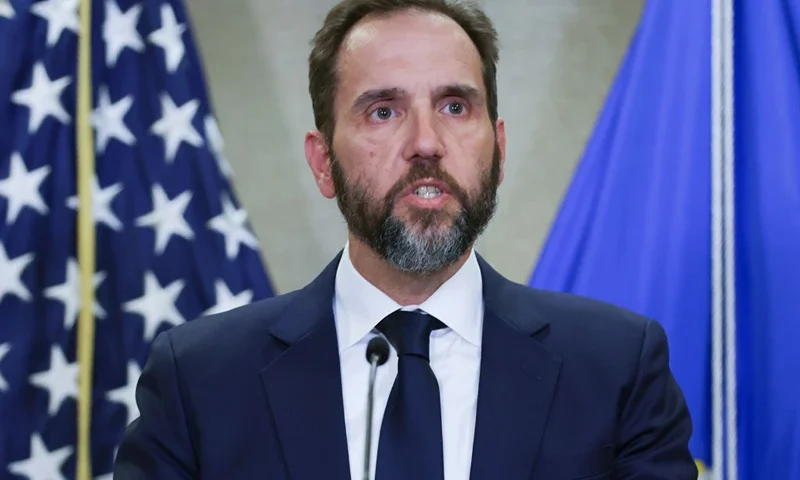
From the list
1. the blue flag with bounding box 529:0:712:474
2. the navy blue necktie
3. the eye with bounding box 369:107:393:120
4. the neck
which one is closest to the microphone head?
the navy blue necktie

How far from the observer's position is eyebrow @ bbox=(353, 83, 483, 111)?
4.66 feet

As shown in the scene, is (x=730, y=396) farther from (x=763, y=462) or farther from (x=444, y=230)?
(x=444, y=230)

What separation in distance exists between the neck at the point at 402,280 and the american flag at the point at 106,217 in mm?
819

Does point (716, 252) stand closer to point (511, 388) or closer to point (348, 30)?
point (511, 388)

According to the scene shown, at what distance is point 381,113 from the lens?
144 centimetres

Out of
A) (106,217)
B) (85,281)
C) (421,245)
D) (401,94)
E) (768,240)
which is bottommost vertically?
(85,281)

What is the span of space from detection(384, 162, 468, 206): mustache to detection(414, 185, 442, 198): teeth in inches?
0.6

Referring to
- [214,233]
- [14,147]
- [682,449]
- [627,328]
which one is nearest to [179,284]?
[214,233]

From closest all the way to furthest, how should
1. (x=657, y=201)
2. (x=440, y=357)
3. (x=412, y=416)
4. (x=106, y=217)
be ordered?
(x=412, y=416)
(x=440, y=357)
(x=657, y=201)
(x=106, y=217)

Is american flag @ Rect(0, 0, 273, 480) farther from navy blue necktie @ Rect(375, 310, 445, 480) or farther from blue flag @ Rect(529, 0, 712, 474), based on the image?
navy blue necktie @ Rect(375, 310, 445, 480)

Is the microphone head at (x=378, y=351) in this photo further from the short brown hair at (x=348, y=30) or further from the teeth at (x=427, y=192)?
the short brown hair at (x=348, y=30)

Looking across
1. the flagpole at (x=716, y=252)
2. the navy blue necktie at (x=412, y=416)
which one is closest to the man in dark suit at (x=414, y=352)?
the navy blue necktie at (x=412, y=416)

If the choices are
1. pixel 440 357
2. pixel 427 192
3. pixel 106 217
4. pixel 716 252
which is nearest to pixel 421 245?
pixel 427 192

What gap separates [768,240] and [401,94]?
3.09 ft
